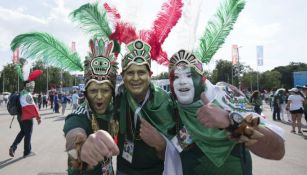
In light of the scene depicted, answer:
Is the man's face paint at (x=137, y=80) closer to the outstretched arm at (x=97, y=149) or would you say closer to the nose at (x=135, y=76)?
the nose at (x=135, y=76)

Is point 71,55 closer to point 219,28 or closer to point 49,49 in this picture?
point 49,49

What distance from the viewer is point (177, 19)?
335 cm

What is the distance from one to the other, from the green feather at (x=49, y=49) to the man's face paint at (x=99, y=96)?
2.59 ft

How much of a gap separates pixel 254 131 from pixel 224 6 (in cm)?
151

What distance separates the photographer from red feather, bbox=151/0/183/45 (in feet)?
10.9

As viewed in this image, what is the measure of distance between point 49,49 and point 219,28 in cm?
169

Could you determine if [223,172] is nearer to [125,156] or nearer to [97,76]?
[125,156]

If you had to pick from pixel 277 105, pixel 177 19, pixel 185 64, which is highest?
pixel 177 19

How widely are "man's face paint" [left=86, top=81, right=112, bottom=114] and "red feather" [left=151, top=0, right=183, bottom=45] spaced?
0.87m

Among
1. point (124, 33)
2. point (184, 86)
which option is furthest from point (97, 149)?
point (124, 33)

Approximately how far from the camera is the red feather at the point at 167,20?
333 centimetres

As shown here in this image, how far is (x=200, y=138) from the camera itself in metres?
2.50

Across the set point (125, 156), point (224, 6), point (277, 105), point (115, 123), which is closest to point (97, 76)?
point (115, 123)

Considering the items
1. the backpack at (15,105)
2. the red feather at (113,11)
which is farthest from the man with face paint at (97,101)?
the backpack at (15,105)
